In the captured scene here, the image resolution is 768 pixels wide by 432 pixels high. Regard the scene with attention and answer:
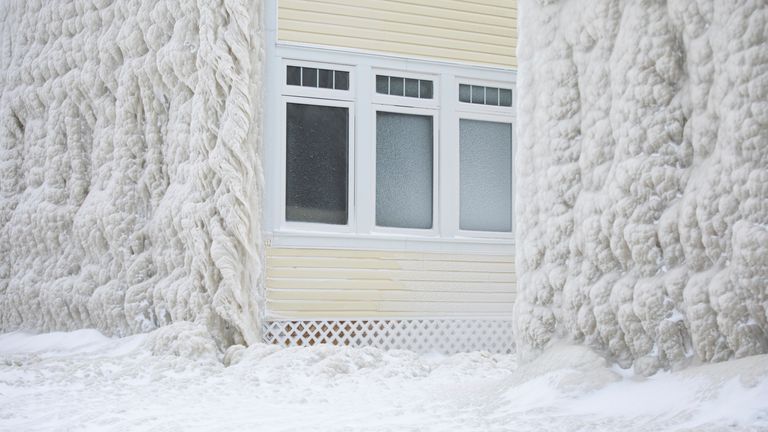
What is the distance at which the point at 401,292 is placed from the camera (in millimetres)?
9680

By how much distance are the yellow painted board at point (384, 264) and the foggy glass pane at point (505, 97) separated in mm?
1801

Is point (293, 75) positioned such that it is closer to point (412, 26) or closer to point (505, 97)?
point (412, 26)

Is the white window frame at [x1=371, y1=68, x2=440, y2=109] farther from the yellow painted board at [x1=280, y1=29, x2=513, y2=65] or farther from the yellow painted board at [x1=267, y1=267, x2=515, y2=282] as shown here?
the yellow painted board at [x1=267, y1=267, x2=515, y2=282]

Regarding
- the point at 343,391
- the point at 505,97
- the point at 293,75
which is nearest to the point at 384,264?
the point at 293,75

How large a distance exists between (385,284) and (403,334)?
1.78 ft

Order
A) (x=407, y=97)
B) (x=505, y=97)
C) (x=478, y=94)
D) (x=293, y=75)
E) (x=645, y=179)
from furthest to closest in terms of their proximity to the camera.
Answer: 1. (x=505, y=97)
2. (x=478, y=94)
3. (x=407, y=97)
4. (x=293, y=75)
5. (x=645, y=179)

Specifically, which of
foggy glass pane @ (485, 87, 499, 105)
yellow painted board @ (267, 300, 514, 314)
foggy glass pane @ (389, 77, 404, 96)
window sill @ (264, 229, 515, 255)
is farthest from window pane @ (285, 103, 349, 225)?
foggy glass pane @ (485, 87, 499, 105)

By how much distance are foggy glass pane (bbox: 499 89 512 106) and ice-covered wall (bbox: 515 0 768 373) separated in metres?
5.03

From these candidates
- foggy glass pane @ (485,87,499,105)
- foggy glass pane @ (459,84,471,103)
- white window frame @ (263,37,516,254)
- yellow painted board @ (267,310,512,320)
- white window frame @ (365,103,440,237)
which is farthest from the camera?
foggy glass pane @ (485,87,499,105)

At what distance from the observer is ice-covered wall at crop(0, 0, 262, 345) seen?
27.0 feet

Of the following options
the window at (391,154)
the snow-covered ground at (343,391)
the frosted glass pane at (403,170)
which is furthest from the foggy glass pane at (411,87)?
the snow-covered ground at (343,391)

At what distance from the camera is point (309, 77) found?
373 inches

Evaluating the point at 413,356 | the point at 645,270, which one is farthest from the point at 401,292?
the point at 645,270

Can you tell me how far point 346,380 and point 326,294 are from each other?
273 cm
